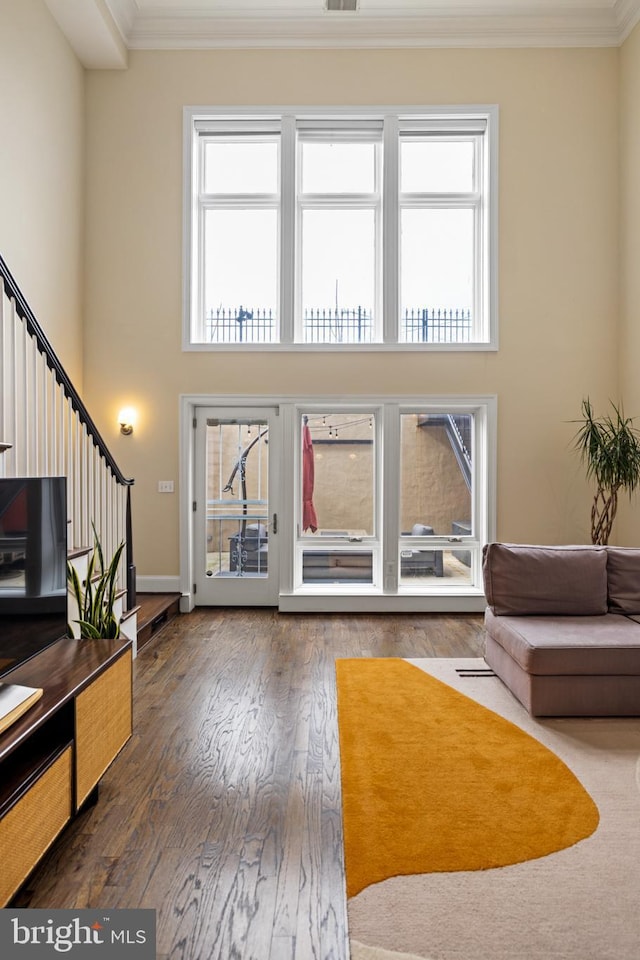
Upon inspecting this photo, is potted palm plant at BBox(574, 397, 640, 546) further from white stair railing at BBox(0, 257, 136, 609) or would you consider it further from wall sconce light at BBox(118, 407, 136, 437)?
wall sconce light at BBox(118, 407, 136, 437)

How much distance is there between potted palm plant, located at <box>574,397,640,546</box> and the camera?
5.05m

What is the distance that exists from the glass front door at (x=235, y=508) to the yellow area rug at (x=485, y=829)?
2.53m

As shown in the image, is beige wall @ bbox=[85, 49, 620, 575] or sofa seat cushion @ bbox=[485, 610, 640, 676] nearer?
sofa seat cushion @ bbox=[485, 610, 640, 676]

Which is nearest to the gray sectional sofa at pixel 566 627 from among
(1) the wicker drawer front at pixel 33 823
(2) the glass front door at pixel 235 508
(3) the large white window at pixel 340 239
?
(1) the wicker drawer front at pixel 33 823

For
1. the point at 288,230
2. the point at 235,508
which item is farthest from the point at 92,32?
the point at 235,508

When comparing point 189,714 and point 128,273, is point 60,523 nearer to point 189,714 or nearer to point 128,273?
point 189,714

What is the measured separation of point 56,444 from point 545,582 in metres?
3.06

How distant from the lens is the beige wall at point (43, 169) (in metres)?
4.43

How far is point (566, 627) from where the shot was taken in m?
3.44

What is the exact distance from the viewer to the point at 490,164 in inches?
224

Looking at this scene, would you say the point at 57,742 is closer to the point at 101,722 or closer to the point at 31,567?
the point at 101,722

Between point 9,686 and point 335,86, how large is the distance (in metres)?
5.83

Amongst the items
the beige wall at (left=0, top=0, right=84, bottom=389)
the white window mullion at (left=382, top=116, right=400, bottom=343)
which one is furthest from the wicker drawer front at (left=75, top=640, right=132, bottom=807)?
the white window mullion at (left=382, top=116, right=400, bottom=343)

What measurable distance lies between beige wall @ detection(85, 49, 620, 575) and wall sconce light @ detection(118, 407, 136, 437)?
9cm
